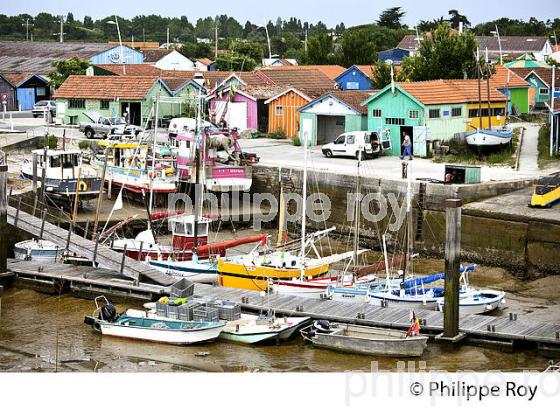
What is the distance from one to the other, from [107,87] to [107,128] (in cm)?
261

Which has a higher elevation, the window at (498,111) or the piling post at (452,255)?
the window at (498,111)

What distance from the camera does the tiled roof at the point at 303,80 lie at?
28152mm

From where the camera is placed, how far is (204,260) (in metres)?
17.7

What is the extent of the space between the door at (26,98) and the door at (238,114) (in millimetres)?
8779

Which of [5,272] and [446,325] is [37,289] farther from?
[446,325]

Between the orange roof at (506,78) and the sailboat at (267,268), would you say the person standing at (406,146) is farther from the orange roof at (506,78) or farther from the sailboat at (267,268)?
the orange roof at (506,78)

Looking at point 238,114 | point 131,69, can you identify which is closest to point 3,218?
point 238,114

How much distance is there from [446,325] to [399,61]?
818 inches

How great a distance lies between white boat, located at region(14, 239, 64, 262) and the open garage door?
8.58 meters

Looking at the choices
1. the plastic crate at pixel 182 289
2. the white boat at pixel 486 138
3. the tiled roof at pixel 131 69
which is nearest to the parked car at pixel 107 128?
the tiled roof at pixel 131 69

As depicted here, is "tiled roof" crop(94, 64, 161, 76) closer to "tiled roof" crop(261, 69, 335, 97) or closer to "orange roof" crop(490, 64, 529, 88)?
"tiled roof" crop(261, 69, 335, 97)

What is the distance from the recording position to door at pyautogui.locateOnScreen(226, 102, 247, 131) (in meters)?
27.8

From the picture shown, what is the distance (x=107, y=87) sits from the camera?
29531 millimetres

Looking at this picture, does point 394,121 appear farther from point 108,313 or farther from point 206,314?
point 108,313
